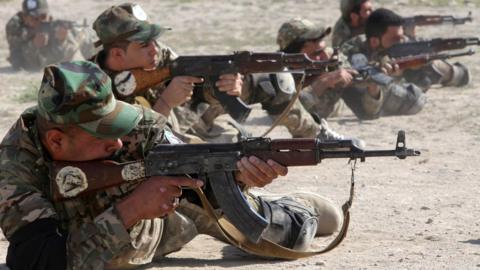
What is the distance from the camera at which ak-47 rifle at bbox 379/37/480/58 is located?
1139 centimetres

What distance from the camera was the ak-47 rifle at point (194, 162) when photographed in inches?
196

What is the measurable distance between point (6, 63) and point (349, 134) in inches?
298

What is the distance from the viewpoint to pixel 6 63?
648 inches

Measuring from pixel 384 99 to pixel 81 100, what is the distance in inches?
260

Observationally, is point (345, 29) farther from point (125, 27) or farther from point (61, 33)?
point (125, 27)

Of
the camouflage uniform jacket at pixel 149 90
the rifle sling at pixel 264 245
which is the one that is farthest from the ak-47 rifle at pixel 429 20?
the rifle sling at pixel 264 245

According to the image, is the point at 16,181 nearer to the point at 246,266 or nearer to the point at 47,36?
Answer: the point at 246,266

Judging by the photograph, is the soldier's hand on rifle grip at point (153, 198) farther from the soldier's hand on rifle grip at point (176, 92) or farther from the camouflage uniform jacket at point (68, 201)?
the soldier's hand on rifle grip at point (176, 92)

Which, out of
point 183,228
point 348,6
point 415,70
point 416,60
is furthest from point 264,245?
point 348,6

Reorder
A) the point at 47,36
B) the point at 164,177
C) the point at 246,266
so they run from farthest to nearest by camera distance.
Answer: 1. the point at 47,36
2. the point at 246,266
3. the point at 164,177

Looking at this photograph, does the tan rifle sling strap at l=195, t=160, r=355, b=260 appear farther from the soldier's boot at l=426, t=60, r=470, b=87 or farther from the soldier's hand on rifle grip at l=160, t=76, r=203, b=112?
the soldier's boot at l=426, t=60, r=470, b=87

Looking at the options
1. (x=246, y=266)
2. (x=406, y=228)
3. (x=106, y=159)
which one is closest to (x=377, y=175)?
(x=406, y=228)

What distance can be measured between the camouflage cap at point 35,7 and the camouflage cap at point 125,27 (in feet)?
27.8

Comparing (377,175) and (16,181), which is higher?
(16,181)
